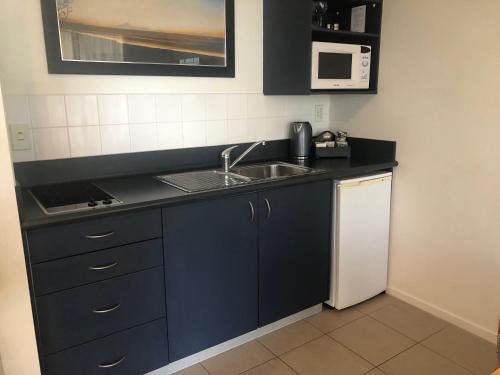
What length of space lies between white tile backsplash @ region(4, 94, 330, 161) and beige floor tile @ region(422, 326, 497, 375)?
60.4 inches

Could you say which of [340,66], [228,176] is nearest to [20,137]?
[228,176]

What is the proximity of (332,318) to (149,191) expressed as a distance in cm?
137

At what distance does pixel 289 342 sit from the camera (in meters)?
2.22

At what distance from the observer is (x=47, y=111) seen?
1887 mm

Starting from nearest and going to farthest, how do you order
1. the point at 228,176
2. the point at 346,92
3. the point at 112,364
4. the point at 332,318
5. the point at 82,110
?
the point at 112,364 < the point at 82,110 < the point at 228,176 < the point at 332,318 < the point at 346,92

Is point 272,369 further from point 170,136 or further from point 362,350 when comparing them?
point 170,136

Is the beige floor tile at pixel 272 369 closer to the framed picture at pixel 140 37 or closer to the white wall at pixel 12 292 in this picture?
the white wall at pixel 12 292

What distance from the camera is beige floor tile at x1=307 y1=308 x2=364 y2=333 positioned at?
2367 mm

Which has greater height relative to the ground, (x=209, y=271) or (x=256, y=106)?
(x=256, y=106)

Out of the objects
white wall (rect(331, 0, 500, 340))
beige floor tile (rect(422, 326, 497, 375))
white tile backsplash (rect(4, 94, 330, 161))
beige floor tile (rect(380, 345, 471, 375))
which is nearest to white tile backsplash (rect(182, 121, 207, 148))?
white tile backsplash (rect(4, 94, 330, 161))

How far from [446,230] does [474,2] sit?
1.22 m

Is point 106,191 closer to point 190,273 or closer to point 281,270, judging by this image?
point 190,273

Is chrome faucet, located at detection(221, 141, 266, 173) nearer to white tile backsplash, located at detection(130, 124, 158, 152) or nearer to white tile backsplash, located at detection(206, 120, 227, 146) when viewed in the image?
white tile backsplash, located at detection(206, 120, 227, 146)

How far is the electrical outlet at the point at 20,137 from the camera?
182 cm
